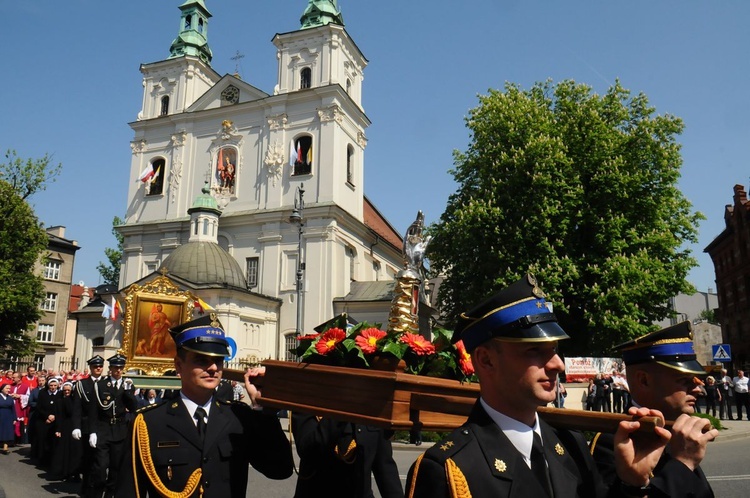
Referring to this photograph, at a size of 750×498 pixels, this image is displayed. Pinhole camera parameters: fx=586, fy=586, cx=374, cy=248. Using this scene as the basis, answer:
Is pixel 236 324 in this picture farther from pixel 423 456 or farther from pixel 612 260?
pixel 423 456

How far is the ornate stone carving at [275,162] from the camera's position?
1527 inches

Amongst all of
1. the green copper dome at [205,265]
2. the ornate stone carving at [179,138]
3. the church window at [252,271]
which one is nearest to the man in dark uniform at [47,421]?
the green copper dome at [205,265]

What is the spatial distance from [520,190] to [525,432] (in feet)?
81.2

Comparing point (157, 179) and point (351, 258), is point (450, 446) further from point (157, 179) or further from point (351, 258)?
point (157, 179)

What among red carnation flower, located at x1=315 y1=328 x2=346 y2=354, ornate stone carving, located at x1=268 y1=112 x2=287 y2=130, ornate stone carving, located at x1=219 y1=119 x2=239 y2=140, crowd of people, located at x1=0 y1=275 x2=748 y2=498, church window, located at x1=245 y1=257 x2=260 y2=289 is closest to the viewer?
crowd of people, located at x1=0 y1=275 x2=748 y2=498

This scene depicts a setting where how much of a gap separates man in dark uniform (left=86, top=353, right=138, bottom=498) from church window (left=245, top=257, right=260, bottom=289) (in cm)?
2793

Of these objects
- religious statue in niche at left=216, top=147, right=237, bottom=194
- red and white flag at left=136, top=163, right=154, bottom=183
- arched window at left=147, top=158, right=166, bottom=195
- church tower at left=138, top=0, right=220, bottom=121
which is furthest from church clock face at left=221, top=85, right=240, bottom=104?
red and white flag at left=136, top=163, right=154, bottom=183

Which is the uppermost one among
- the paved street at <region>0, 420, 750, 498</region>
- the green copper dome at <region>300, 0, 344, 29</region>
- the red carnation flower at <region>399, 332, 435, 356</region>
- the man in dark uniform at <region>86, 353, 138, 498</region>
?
the green copper dome at <region>300, 0, 344, 29</region>

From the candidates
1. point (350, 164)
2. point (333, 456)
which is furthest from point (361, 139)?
point (333, 456)

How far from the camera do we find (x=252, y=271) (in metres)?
38.6

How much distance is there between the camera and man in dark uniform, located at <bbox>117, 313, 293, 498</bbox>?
3627mm

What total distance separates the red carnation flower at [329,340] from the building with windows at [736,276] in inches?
1877

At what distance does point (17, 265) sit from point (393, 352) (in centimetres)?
3822

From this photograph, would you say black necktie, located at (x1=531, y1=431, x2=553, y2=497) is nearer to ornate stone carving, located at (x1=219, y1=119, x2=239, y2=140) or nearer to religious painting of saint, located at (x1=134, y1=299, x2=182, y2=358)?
religious painting of saint, located at (x1=134, y1=299, x2=182, y2=358)
